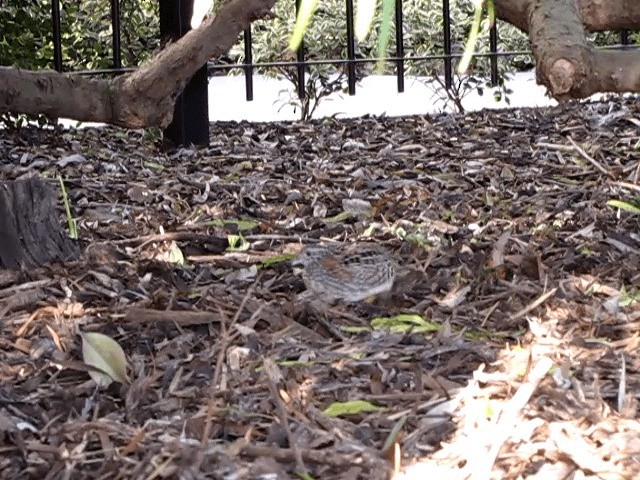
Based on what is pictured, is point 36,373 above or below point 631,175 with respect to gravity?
below

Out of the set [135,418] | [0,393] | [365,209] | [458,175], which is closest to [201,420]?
[135,418]

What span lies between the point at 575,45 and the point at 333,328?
33.6 inches

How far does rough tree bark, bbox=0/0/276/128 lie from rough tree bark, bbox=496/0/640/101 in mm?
1175

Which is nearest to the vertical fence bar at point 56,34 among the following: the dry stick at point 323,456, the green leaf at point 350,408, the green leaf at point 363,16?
the green leaf at point 350,408

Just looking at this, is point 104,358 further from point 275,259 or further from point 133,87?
point 133,87

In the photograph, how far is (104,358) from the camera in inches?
89.6

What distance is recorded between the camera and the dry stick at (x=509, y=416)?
70.9 inches

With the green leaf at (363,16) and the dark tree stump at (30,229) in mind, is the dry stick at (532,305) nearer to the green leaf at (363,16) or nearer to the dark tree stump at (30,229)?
the dark tree stump at (30,229)

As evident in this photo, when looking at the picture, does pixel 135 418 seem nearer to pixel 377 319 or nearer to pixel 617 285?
pixel 377 319

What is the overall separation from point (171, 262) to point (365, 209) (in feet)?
3.11

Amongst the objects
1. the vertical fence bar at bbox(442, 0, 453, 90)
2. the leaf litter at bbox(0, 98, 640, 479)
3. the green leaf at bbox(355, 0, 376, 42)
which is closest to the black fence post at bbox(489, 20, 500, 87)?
the vertical fence bar at bbox(442, 0, 453, 90)

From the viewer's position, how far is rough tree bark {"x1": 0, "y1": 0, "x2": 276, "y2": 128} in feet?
11.2

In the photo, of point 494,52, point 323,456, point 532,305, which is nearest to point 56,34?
point 494,52

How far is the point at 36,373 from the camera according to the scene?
229cm
